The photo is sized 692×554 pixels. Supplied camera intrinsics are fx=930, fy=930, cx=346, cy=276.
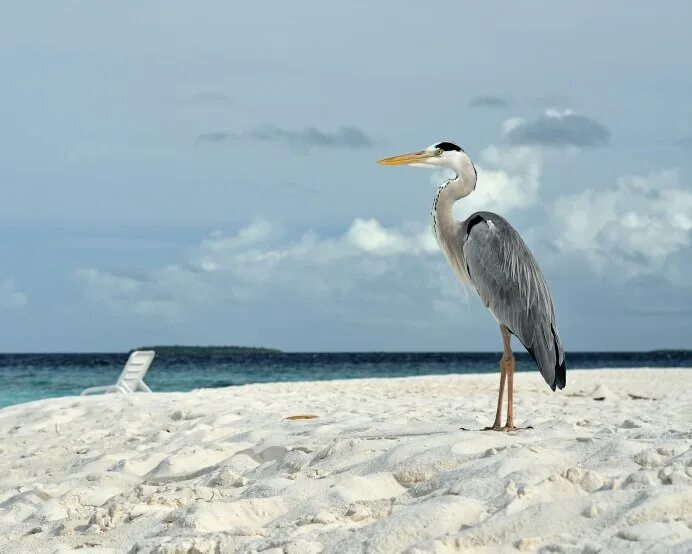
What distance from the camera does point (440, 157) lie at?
7098mm

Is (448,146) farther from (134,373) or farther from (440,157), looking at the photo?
(134,373)

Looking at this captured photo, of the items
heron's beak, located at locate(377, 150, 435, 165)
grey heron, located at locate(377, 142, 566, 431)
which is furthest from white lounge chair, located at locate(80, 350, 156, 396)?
grey heron, located at locate(377, 142, 566, 431)

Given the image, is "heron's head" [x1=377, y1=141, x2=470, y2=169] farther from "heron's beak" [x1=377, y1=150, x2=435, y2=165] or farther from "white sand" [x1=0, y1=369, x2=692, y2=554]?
"white sand" [x1=0, y1=369, x2=692, y2=554]

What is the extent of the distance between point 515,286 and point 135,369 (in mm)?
9710

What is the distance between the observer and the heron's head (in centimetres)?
704

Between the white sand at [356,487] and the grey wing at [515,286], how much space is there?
0.63m

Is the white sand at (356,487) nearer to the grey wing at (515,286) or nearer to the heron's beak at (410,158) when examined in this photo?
the grey wing at (515,286)

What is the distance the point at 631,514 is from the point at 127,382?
1238 cm

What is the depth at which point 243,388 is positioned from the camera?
1422 centimetres

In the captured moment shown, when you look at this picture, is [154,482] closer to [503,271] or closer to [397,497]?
[397,497]

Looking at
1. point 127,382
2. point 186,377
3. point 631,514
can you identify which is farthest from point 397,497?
point 186,377

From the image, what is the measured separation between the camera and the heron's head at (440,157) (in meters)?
7.04

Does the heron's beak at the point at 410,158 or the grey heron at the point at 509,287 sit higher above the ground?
the heron's beak at the point at 410,158

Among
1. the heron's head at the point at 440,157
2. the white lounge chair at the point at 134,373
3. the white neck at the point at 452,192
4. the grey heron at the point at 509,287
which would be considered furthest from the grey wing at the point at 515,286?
the white lounge chair at the point at 134,373
